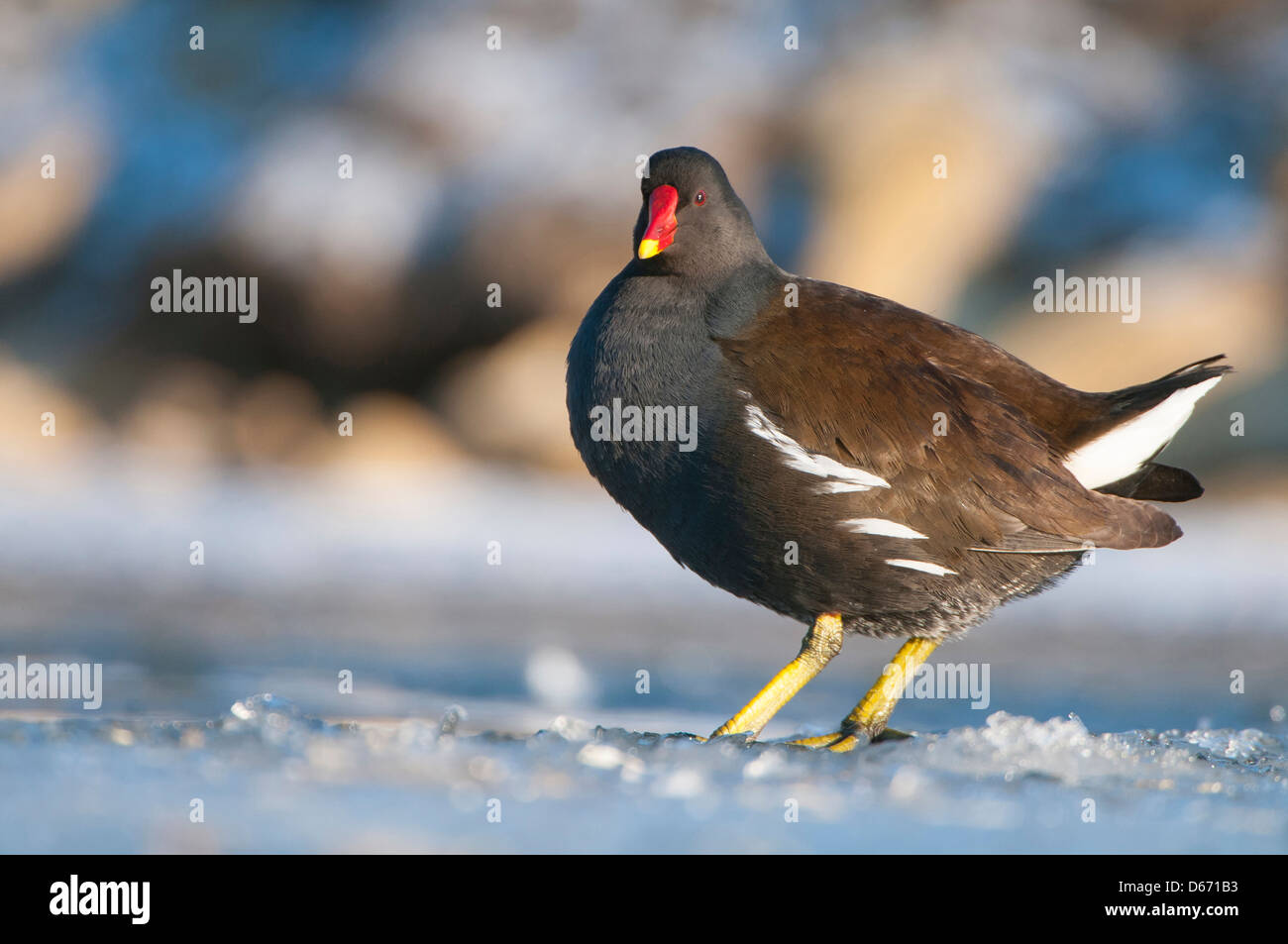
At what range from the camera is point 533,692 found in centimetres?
591

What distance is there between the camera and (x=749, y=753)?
3.62m

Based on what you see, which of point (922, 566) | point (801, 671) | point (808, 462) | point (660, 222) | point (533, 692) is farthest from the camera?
point (533, 692)

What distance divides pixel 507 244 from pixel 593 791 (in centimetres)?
892

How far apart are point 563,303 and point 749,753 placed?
A: 8.00 m

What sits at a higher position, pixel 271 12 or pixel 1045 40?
pixel 271 12

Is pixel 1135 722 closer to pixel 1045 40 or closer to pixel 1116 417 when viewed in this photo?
pixel 1116 417

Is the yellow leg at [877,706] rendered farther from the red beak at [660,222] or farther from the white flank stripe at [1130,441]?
the red beak at [660,222]

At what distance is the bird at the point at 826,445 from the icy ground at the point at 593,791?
521 mm

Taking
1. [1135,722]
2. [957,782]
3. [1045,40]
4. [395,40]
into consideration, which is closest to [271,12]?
[395,40]

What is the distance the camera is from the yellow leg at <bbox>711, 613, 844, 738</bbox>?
419cm

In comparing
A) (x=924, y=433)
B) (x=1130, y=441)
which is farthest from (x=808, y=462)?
(x=1130, y=441)

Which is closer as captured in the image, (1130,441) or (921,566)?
(921,566)

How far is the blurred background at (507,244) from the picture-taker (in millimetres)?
9359

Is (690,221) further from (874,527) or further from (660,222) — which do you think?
(874,527)
